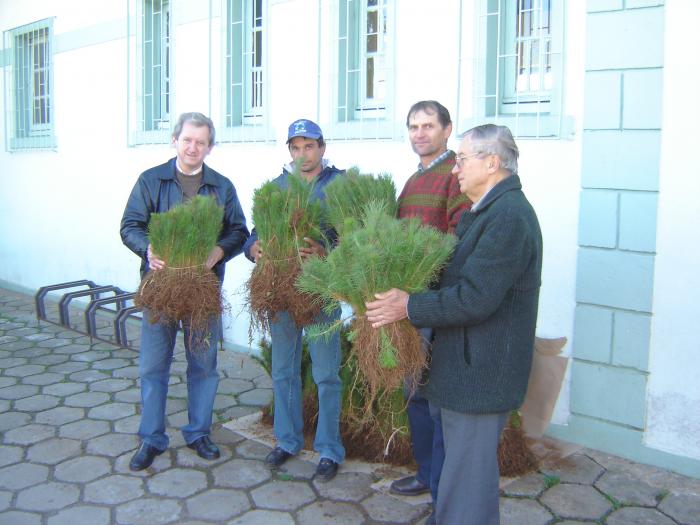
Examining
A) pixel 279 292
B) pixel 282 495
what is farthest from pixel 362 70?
pixel 282 495

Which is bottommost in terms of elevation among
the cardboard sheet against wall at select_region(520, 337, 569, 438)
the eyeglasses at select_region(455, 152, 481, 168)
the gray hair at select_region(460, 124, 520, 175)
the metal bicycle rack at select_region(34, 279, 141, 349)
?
the metal bicycle rack at select_region(34, 279, 141, 349)

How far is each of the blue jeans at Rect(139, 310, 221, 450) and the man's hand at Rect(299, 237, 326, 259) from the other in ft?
2.46

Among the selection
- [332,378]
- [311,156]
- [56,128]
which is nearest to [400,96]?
[311,156]

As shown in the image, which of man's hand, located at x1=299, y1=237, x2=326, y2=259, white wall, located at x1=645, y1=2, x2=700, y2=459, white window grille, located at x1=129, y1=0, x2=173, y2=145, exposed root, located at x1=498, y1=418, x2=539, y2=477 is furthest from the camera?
white window grille, located at x1=129, y1=0, x2=173, y2=145

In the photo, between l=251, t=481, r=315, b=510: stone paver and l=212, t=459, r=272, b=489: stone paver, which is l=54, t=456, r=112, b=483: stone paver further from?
l=251, t=481, r=315, b=510: stone paver

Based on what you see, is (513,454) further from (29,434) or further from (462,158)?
(29,434)

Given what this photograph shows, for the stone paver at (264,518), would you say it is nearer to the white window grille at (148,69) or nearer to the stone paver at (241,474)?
the stone paver at (241,474)

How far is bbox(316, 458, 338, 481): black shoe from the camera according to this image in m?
3.58

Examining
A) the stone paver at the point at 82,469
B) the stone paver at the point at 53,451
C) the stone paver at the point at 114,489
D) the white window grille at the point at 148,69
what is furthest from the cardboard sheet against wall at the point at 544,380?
the white window grille at the point at 148,69

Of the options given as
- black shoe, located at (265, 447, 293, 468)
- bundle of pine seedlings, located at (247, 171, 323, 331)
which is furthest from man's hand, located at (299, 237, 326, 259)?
black shoe, located at (265, 447, 293, 468)

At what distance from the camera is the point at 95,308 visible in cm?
634

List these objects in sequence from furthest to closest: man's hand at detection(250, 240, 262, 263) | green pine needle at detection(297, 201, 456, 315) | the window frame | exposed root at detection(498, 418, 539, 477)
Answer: the window frame < exposed root at detection(498, 418, 539, 477) < man's hand at detection(250, 240, 262, 263) < green pine needle at detection(297, 201, 456, 315)

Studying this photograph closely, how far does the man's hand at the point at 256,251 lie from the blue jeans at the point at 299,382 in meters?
0.34

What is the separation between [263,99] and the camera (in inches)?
229
